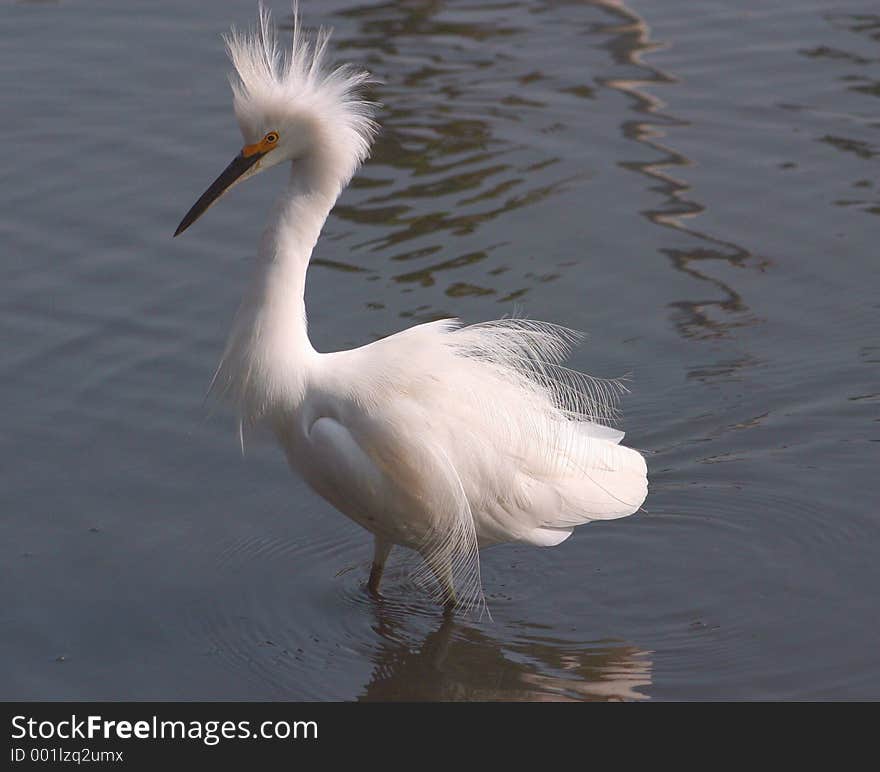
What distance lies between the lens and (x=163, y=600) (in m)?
5.19

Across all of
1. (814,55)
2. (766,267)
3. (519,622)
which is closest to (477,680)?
(519,622)

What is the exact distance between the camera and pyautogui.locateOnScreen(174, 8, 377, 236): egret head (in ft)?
15.9

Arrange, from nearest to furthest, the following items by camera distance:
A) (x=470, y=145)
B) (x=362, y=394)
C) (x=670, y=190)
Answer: (x=362, y=394) → (x=670, y=190) → (x=470, y=145)

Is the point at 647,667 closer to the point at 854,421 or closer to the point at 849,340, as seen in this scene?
the point at 854,421

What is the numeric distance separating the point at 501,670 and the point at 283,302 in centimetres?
145

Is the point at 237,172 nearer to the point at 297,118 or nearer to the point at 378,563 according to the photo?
the point at 297,118

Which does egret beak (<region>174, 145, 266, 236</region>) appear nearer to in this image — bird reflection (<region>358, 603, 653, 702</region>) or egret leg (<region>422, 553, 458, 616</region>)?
egret leg (<region>422, 553, 458, 616</region>)

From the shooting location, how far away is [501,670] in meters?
4.92

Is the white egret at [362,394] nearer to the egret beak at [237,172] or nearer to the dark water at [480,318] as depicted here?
the egret beak at [237,172]

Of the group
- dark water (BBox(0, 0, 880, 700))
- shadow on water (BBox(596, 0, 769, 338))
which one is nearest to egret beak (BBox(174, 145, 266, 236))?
dark water (BBox(0, 0, 880, 700))

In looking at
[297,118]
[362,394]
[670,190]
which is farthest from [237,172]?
[670,190]

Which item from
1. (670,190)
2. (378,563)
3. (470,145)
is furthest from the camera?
(470,145)

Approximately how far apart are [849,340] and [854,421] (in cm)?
69

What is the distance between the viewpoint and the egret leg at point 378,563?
5.18 metres
